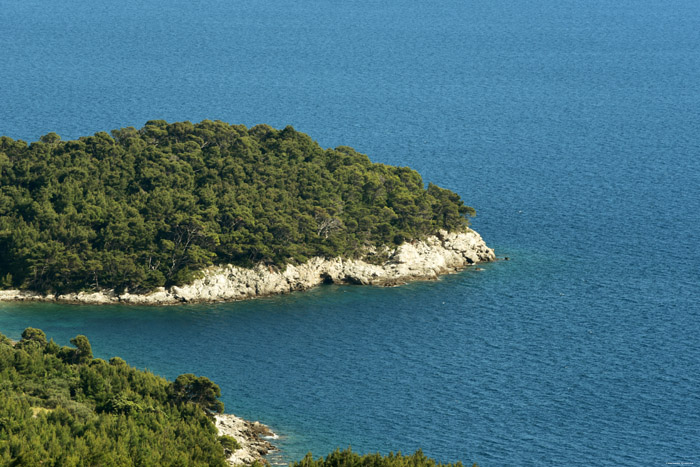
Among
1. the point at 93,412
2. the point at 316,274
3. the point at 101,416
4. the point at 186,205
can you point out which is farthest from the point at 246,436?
the point at 186,205

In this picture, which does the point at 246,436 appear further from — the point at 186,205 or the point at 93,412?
the point at 186,205

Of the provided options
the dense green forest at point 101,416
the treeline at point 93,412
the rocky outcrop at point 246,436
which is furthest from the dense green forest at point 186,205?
the rocky outcrop at point 246,436

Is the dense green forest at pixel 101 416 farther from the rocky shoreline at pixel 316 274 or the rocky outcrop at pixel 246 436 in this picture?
the rocky shoreline at pixel 316 274

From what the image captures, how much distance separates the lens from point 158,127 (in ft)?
534

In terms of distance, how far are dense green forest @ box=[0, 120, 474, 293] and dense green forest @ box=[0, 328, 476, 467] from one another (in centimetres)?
2398

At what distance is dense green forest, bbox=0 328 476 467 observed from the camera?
86.4 metres

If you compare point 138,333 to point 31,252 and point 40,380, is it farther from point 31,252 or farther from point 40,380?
point 40,380

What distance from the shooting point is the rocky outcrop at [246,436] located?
3944 inches

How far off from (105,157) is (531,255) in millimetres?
55353

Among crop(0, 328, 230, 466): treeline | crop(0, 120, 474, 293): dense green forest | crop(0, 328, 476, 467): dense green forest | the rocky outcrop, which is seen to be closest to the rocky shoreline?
crop(0, 120, 474, 293): dense green forest

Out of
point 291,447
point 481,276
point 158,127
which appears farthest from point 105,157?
point 291,447

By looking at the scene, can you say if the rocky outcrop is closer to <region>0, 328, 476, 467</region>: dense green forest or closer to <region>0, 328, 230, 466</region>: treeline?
<region>0, 328, 476, 467</region>: dense green forest

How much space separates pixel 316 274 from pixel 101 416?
53067mm

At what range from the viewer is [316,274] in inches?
5738
